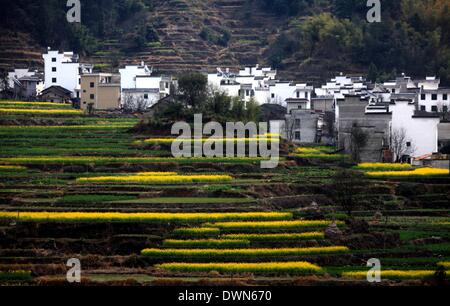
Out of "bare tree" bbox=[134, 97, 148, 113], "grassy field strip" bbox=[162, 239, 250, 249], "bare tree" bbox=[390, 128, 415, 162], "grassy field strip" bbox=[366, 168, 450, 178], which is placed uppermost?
"bare tree" bbox=[134, 97, 148, 113]

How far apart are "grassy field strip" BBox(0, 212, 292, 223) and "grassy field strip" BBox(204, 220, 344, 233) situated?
81 centimetres

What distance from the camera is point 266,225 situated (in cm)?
4544

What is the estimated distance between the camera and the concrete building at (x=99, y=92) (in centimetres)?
7669

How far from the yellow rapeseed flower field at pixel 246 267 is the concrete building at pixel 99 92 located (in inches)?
1449

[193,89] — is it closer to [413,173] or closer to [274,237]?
[413,173]

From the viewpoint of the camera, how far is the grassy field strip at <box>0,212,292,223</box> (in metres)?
45.4

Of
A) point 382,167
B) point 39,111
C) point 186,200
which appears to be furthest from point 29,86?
point 186,200

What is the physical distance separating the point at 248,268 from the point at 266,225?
501 centimetres

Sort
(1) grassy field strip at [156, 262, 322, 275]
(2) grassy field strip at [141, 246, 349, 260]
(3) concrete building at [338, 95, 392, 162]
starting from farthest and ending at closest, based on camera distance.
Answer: (3) concrete building at [338, 95, 392, 162], (2) grassy field strip at [141, 246, 349, 260], (1) grassy field strip at [156, 262, 322, 275]

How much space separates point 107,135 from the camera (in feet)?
213

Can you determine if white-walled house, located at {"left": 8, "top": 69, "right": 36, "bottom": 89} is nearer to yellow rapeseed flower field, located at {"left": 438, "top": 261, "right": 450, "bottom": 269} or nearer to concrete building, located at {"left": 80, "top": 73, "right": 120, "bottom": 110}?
concrete building, located at {"left": 80, "top": 73, "right": 120, "bottom": 110}

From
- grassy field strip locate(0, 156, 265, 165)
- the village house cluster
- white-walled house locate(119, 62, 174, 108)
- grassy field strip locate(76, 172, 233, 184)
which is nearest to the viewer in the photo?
grassy field strip locate(76, 172, 233, 184)

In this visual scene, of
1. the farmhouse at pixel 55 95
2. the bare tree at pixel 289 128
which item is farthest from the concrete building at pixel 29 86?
the bare tree at pixel 289 128

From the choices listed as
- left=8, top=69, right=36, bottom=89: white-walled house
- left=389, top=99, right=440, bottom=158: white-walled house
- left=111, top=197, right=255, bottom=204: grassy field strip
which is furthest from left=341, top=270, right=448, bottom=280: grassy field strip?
left=8, top=69, right=36, bottom=89: white-walled house
